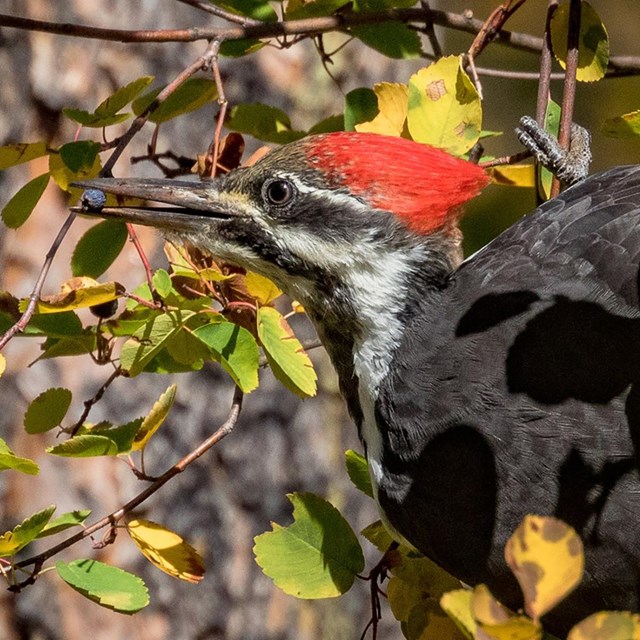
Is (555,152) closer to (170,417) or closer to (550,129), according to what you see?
(550,129)

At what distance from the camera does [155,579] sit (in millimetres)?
3502

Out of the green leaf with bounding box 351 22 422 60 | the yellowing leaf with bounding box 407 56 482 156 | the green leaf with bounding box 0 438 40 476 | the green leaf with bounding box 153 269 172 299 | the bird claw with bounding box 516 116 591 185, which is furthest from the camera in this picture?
the green leaf with bounding box 351 22 422 60

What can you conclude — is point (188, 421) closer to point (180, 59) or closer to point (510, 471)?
point (180, 59)

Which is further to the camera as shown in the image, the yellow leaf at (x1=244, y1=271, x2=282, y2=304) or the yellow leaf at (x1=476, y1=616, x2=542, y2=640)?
the yellow leaf at (x1=244, y1=271, x2=282, y2=304)

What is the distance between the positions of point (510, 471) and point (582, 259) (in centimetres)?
35

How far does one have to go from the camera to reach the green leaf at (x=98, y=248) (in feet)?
5.75

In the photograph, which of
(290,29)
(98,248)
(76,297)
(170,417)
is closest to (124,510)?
(76,297)

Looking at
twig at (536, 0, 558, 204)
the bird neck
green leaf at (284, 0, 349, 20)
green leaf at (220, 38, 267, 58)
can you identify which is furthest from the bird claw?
green leaf at (220, 38, 267, 58)

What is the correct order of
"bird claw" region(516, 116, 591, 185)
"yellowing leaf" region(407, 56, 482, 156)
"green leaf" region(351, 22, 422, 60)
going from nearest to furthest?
"yellowing leaf" region(407, 56, 482, 156) → "bird claw" region(516, 116, 591, 185) → "green leaf" region(351, 22, 422, 60)

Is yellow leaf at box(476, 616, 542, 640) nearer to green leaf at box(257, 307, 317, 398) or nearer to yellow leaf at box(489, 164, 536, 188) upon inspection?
green leaf at box(257, 307, 317, 398)

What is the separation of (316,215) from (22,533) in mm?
703

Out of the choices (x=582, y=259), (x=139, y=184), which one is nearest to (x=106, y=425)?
(x=139, y=184)

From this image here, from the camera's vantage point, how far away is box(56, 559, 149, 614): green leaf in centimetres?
147

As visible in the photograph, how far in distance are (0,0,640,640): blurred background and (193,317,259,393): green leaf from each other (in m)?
1.61
